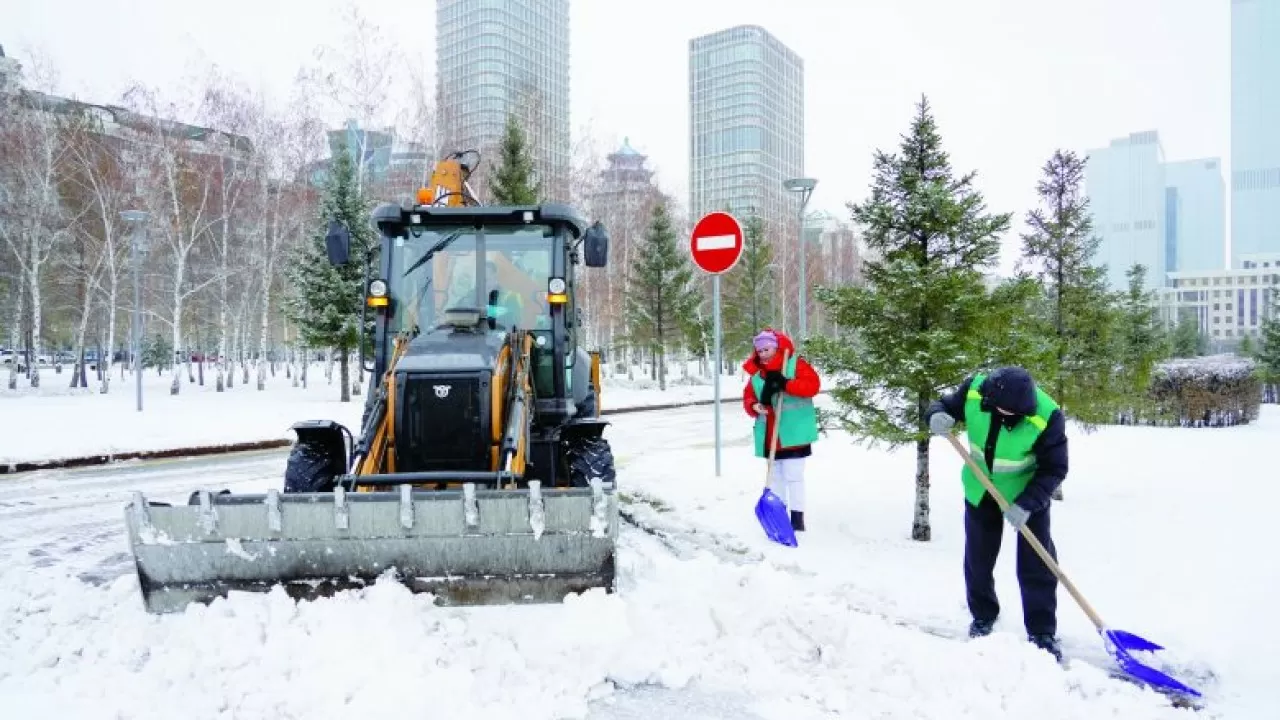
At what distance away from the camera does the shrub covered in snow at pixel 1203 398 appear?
53.5 feet

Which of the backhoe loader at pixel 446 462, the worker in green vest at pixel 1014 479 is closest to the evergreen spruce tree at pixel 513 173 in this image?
the backhoe loader at pixel 446 462

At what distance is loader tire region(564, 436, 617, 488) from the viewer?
5.67m

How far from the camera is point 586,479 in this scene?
5637 mm

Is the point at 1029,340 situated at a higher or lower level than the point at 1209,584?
higher

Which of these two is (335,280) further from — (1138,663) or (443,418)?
(1138,663)

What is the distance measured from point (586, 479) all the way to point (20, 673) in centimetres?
325

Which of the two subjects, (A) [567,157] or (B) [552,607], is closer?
(B) [552,607]

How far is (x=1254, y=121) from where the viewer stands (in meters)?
180

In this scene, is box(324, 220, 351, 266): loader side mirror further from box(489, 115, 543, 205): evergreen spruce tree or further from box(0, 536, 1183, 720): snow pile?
box(489, 115, 543, 205): evergreen spruce tree

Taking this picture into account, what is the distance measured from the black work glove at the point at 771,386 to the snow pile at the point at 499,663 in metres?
2.61

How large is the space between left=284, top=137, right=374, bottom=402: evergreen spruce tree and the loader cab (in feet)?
56.5

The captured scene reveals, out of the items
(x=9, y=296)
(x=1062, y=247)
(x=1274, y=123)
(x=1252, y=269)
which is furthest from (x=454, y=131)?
(x=1274, y=123)

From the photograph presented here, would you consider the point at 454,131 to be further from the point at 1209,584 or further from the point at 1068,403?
the point at 1209,584

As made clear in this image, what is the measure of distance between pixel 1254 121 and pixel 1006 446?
231 m
